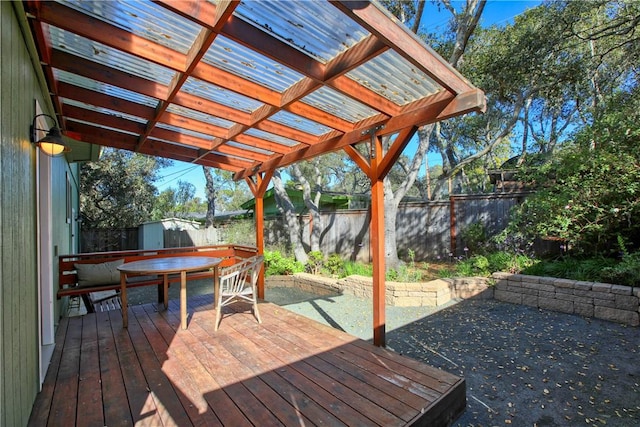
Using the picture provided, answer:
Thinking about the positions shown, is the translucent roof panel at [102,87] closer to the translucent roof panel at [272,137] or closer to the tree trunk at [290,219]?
the translucent roof panel at [272,137]

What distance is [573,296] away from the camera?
14.8 ft

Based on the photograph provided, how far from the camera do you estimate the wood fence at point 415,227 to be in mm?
7109

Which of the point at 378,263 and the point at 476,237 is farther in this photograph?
the point at 476,237

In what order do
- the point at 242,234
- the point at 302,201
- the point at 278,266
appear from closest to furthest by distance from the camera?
the point at 278,266 → the point at 242,234 → the point at 302,201

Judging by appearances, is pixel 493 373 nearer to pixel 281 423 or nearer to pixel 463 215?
pixel 281 423

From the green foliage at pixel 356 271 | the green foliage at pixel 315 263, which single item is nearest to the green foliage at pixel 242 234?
the green foliage at pixel 315 263

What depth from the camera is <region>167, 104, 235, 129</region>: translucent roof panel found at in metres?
3.42

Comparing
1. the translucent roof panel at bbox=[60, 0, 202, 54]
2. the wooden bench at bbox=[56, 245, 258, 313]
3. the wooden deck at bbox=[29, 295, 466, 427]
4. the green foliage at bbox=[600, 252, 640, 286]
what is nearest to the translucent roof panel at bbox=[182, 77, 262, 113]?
the translucent roof panel at bbox=[60, 0, 202, 54]

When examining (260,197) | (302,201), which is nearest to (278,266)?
A: (260,197)

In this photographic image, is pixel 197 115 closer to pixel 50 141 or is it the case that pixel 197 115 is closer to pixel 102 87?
pixel 102 87

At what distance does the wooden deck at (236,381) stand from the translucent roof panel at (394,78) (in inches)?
95.6

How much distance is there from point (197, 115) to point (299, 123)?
1180mm

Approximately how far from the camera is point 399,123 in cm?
303

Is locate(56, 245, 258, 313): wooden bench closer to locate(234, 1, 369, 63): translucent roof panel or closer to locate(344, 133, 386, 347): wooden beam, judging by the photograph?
locate(344, 133, 386, 347): wooden beam
